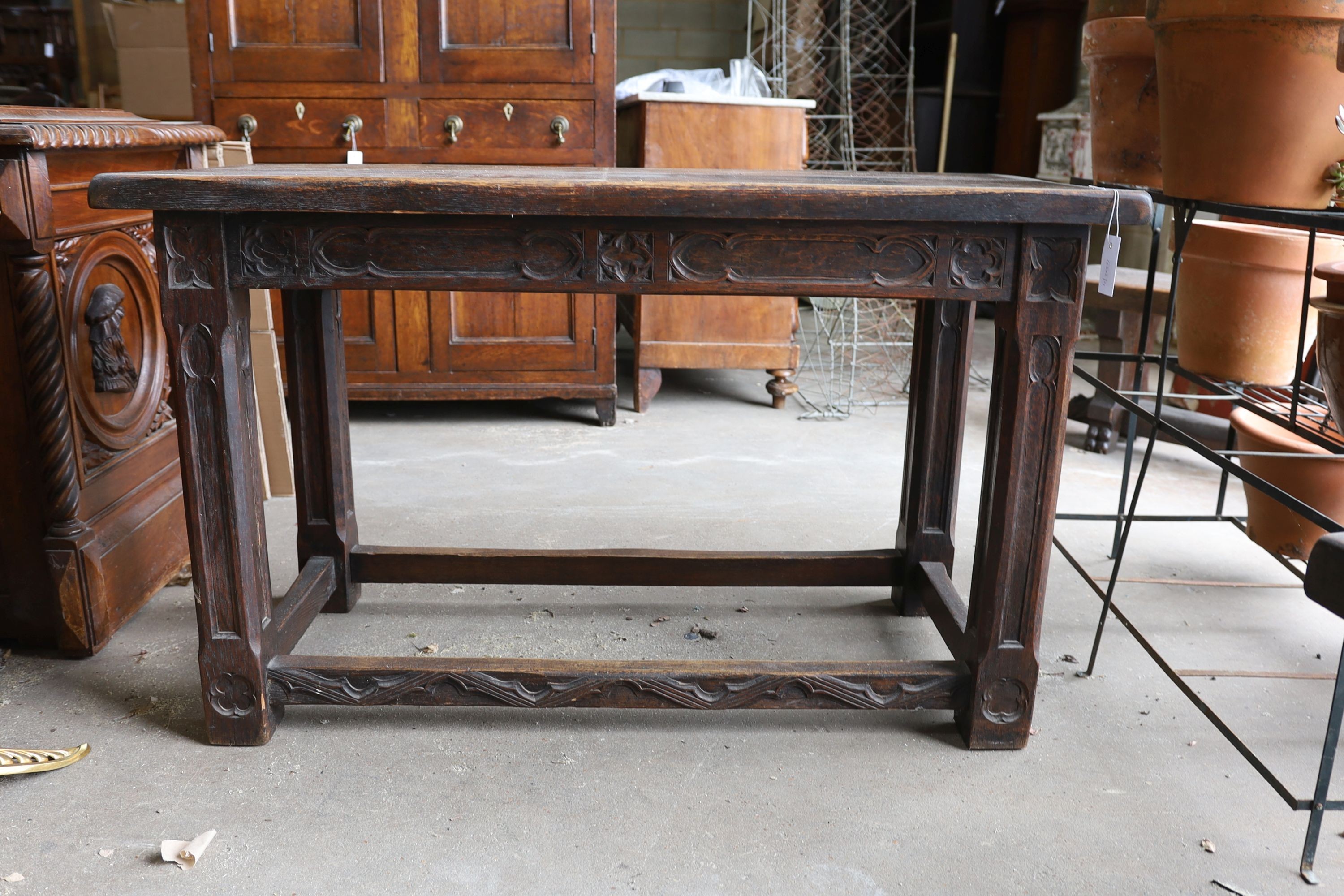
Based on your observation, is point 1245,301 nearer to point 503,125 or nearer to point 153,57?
point 503,125

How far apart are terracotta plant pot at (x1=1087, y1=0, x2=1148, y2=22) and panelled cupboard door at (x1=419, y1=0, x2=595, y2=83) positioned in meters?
1.71

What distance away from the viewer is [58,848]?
1.42m

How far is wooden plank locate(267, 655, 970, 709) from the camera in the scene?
1678 mm

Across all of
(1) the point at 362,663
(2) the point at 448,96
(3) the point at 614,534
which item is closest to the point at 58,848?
(1) the point at 362,663

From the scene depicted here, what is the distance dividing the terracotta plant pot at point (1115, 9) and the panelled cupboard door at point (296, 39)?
1952mm

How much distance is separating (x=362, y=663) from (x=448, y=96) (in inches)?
87.8

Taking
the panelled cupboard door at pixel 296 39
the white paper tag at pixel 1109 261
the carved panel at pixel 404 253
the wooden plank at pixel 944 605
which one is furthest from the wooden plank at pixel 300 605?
the panelled cupboard door at pixel 296 39

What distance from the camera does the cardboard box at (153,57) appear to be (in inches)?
179

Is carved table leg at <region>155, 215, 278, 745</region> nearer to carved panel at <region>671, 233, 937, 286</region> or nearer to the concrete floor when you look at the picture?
the concrete floor

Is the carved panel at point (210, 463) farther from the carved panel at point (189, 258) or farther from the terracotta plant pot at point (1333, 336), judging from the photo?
the terracotta plant pot at point (1333, 336)

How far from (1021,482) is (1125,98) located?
2.84ft

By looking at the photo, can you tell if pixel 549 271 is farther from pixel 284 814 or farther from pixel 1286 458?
pixel 1286 458

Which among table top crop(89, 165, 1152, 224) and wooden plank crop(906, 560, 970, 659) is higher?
table top crop(89, 165, 1152, 224)

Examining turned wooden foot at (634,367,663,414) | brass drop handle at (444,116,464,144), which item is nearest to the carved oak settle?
brass drop handle at (444,116,464,144)
